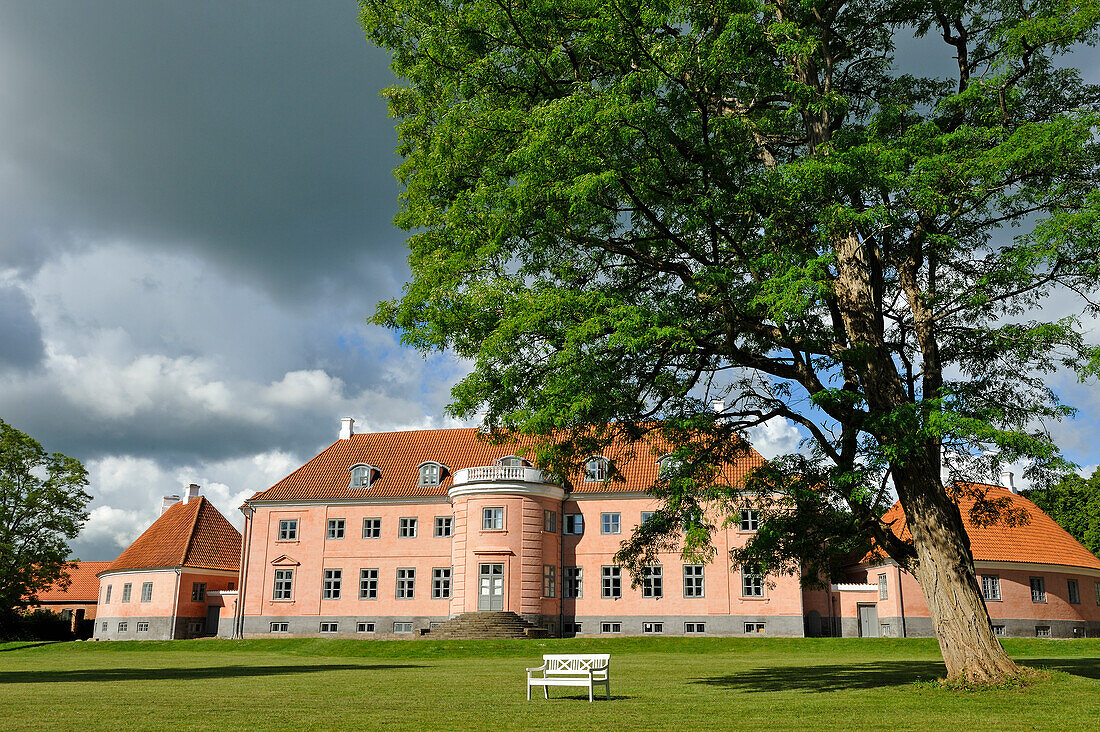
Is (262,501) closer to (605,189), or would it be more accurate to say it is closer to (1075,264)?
(605,189)

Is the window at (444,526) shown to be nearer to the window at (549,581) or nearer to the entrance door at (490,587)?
the entrance door at (490,587)

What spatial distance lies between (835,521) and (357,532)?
Result: 1304 inches

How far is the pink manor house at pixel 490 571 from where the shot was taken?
4016cm

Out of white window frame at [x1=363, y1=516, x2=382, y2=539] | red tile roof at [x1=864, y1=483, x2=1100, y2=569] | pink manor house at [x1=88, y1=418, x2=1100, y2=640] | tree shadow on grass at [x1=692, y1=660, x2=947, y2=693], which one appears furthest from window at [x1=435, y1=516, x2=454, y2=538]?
tree shadow on grass at [x1=692, y1=660, x2=947, y2=693]

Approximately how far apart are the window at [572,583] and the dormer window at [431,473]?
7.86 metres

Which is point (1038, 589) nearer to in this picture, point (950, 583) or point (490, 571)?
point (490, 571)

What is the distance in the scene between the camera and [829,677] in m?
18.4

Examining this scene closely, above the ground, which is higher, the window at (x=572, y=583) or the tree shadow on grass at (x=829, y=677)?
the window at (x=572, y=583)

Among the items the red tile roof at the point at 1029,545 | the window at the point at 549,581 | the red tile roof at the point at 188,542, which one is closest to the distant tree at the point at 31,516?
the red tile roof at the point at 188,542

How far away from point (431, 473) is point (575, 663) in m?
30.5

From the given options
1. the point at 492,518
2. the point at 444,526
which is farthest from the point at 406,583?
the point at 492,518

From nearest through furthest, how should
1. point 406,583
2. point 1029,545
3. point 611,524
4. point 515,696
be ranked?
point 515,696
point 1029,545
point 611,524
point 406,583

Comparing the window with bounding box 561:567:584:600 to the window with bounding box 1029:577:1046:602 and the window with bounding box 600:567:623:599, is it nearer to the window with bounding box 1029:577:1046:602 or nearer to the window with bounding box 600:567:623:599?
the window with bounding box 600:567:623:599

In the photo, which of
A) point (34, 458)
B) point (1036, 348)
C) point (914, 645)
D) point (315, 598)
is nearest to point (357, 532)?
point (315, 598)
